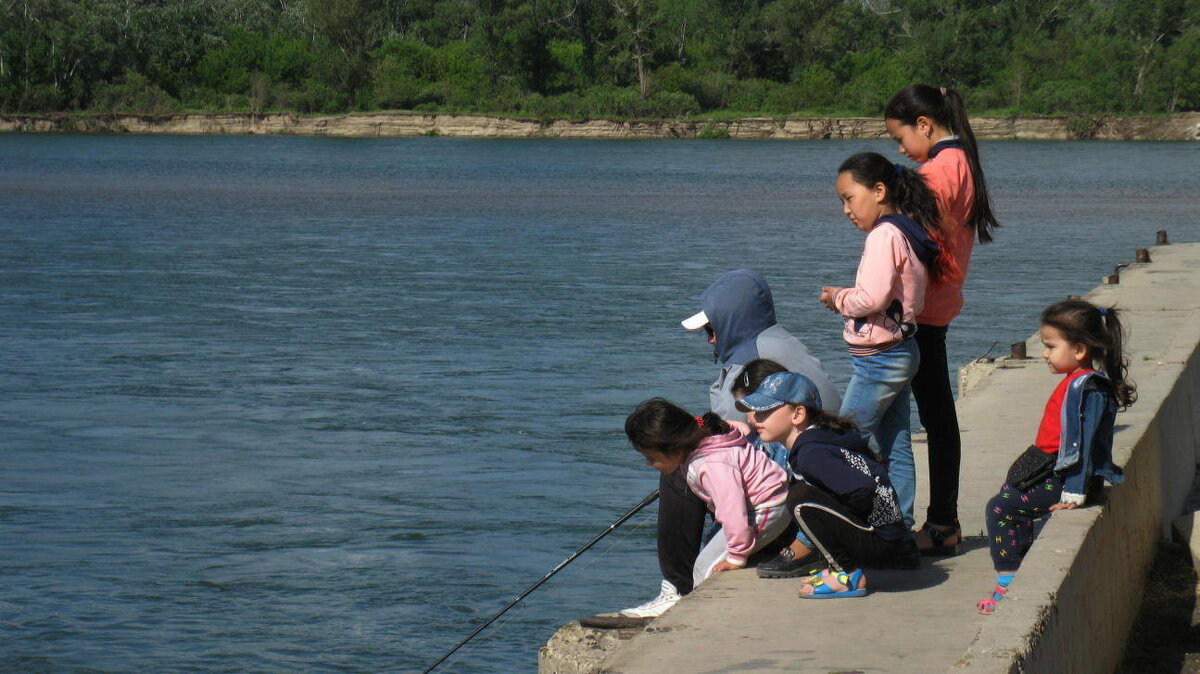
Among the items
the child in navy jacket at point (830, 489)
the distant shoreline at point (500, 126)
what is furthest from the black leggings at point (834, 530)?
the distant shoreline at point (500, 126)

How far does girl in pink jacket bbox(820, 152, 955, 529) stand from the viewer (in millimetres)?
5090

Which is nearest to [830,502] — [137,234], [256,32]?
[137,234]

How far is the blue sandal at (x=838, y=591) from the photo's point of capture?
470cm

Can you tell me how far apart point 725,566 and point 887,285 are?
1026mm

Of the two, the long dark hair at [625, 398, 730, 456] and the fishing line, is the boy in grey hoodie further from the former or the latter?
the fishing line

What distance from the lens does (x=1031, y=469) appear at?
5016 mm

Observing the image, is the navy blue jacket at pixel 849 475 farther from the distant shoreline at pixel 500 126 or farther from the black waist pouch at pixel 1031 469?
the distant shoreline at pixel 500 126

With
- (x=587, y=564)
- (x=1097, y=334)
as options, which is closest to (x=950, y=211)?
(x=1097, y=334)

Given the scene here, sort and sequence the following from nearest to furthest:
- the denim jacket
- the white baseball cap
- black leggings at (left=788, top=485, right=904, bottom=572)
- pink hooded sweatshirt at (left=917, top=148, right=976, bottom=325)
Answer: black leggings at (left=788, top=485, right=904, bottom=572)
the denim jacket
pink hooded sweatshirt at (left=917, top=148, right=976, bottom=325)
the white baseball cap

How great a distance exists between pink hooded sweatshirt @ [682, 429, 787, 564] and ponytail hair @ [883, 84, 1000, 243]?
3.91ft

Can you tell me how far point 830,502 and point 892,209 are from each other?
110cm

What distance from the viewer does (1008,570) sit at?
498 centimetres

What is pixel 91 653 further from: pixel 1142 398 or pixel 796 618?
pixel 1142 398

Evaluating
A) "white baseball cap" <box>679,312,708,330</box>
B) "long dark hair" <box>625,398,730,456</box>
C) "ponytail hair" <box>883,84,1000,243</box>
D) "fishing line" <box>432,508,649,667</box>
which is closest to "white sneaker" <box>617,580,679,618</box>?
"long dark hair" <box>625,398,730,456</box>
